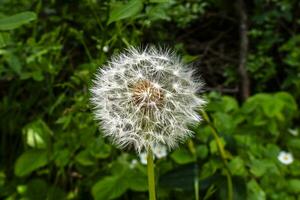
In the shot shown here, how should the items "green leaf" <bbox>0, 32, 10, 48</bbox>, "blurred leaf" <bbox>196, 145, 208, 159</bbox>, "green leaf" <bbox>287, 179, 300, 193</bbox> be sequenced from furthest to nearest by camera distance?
"green leaf" <bbox>287, 179, 300, 193</bbox>
"blurred leaf" <bbox>196, 145, 208, 159</bbox>
"green leaf" <bbox>0, 32, 10, 48</bbox>

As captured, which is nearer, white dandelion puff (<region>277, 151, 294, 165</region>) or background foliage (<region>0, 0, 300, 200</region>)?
background foliage (<region>0, 0, 300, 200</region>)

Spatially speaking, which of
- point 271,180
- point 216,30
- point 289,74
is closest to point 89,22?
point 271,180

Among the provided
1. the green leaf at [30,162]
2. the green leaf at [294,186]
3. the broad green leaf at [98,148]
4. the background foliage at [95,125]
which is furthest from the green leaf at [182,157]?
the green leaf at [30,162]

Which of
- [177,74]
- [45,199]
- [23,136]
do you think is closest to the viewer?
[177,74]

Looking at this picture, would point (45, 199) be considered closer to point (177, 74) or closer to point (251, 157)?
point (251, 157)

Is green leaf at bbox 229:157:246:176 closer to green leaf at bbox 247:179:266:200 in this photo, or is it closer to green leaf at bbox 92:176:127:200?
green leaf at bbox 247:179:266:200

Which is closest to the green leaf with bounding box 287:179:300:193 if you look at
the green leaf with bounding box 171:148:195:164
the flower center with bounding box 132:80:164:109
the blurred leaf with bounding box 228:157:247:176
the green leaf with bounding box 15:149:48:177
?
the blurred leaf with bounding box 228:157:247:176

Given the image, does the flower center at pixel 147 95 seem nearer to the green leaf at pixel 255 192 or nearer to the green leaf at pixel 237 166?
the green leaf at pixel 237 166
